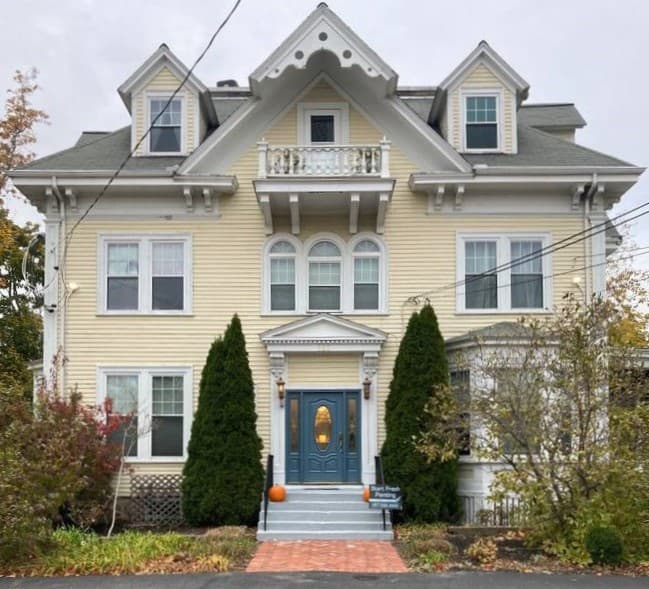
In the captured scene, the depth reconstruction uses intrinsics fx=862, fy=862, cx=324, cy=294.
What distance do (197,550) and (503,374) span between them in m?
5.65

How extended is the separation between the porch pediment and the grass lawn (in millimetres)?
4729

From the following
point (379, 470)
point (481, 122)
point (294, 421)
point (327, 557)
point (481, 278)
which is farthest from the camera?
point (481, 122)

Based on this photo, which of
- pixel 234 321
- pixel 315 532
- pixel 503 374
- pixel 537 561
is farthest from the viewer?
pixel 234 321

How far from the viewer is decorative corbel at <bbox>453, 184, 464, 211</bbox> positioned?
1820cm

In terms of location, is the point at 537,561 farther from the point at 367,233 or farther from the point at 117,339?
the point at 117,339

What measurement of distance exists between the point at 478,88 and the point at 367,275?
491 centimetres

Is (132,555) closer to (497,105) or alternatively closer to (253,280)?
(253,280)

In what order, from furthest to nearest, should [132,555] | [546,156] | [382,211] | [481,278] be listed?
[546,156] → [481,278] → [382,211] → [132,555]

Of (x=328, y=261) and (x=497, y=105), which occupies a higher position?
(x=497, y=105)

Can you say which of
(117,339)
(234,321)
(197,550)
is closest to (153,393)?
(117,339)

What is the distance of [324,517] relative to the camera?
1658 cm

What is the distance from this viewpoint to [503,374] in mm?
14109

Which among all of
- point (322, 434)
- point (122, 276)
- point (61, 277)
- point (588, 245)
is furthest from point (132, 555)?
point (588, 245)

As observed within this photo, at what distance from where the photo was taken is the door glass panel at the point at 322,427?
60.2 ft
